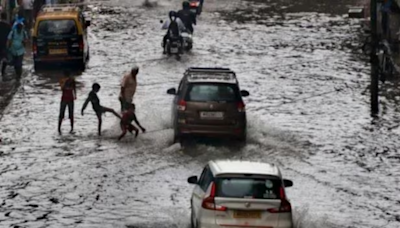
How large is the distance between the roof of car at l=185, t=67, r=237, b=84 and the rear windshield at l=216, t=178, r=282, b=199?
335 inches

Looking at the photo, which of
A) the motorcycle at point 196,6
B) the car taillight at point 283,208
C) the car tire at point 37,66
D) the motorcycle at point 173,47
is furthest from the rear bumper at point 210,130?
the motorcycle at point 196,6

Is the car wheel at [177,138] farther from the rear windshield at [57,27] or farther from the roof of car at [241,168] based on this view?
the rear windshield at [57,27]

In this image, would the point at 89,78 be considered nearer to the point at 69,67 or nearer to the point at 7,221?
the point at 69,67

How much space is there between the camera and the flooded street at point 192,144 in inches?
758

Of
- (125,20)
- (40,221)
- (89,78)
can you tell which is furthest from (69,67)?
(40,221)

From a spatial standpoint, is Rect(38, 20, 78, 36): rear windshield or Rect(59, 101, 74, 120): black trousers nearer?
Rect(59, 101, 74, 120): black trousers

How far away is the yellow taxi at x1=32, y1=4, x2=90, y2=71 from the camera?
34.7 meters

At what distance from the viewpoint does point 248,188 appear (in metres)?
15.8

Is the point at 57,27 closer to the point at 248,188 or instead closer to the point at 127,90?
the point at 127,90

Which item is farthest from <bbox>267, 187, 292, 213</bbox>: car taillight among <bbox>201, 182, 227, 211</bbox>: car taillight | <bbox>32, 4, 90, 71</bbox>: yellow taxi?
<bbox>32, 4, 90, 71</bbox>: yellow taxi

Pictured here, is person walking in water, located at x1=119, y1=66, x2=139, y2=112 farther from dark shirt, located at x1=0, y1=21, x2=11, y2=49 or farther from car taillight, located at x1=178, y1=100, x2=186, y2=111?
dark shirt, located at x1=0, y1=21, x2=11, y2=49

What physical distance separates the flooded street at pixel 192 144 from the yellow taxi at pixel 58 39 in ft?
2.03

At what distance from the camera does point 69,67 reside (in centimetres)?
3562

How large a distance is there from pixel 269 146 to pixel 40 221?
7.76m
